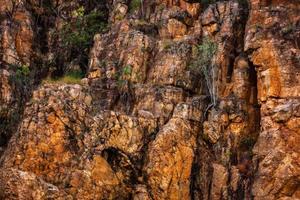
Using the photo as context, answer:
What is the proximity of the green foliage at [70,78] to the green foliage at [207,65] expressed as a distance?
1059 centimetres

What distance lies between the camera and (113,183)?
32.8 meters

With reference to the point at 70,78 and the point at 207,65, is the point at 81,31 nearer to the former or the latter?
the point at 70,78

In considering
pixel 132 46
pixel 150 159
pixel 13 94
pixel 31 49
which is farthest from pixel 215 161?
pixel 31 49

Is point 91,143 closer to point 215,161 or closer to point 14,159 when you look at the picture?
point 14,159

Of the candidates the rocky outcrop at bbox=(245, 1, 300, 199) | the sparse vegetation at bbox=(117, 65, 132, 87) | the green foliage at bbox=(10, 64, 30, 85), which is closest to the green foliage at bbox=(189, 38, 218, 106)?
the rocky outcrop at bbox=(245, 1, 300, 199)

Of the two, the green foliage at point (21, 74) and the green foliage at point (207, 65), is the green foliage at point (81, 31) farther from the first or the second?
the green foliage at point (207, 65)

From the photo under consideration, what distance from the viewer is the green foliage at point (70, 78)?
39.3m

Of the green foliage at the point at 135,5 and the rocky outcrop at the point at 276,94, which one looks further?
the green foliage at the point at 135,5

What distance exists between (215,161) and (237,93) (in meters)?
6.04

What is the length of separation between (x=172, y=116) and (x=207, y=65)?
18.9ft

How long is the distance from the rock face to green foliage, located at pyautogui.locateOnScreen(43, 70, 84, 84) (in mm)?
996

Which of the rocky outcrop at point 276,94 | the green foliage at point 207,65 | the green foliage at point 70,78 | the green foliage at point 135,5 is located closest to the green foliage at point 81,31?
the green foliage at point 70,78

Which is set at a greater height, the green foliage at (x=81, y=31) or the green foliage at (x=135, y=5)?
the green foliage at (x=135, y=5)

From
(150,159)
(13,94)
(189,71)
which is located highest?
(189,71)
